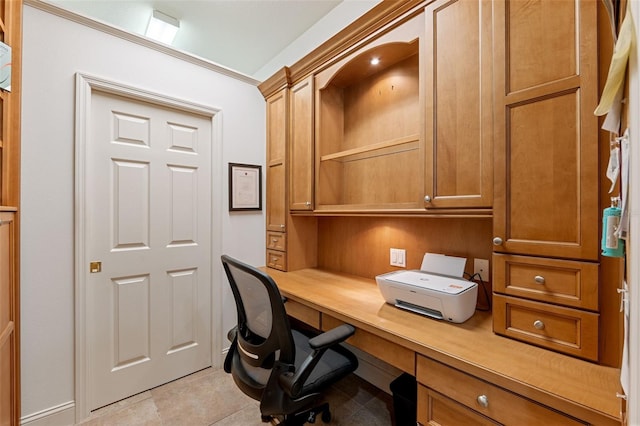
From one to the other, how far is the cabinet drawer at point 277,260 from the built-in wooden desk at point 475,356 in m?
0.62

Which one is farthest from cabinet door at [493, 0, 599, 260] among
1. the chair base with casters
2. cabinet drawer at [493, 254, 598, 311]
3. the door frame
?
the door frame

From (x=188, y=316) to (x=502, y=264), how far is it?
2.13 m

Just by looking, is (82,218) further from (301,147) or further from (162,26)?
(162,26)

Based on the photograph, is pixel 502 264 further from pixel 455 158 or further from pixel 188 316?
pixel 188 316

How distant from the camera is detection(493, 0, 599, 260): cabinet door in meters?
0.94

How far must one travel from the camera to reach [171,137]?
81.3 inches

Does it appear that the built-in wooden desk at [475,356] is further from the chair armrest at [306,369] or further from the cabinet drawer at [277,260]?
the cabinet drawer at [277,260]

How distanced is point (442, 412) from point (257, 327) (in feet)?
2.81

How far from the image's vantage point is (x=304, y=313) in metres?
1.70

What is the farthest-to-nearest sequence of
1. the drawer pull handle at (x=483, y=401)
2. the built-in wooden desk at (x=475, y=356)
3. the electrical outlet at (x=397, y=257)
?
the electrical outlet at (x=397, y=257) → the drawer pull handle at (x=483, y=401) → the built-in wooden desk at (x=475, y=356)

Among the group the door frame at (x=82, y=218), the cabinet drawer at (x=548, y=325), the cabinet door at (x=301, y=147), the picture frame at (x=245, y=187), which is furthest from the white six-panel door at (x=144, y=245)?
the cabinet drawer at (x=548, y=325)

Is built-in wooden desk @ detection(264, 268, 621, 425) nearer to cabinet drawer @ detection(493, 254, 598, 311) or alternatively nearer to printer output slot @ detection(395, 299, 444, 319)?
printer output slot @ detection(395, 299, 444, 319)

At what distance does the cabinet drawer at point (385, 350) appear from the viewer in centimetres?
113

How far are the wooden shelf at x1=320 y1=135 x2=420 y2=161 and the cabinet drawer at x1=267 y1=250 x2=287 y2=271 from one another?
86 cm
